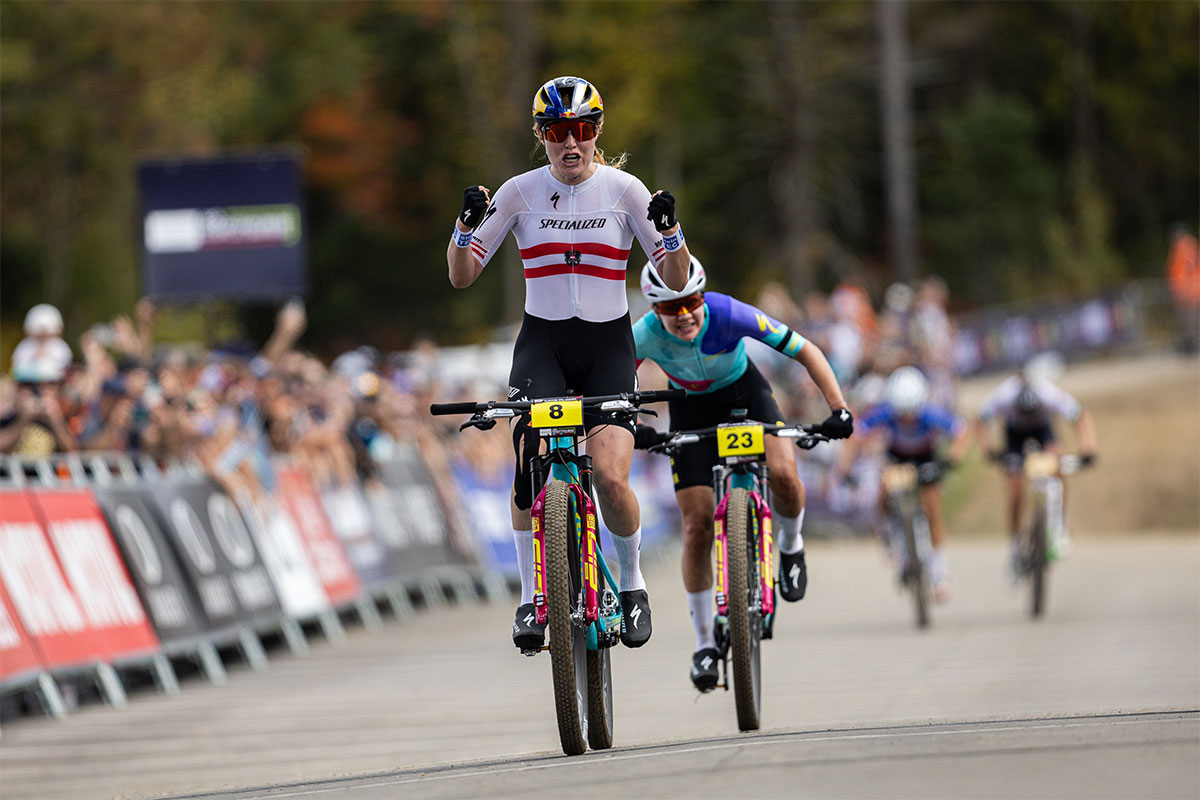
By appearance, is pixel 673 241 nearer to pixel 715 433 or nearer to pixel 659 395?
pixel 659 395

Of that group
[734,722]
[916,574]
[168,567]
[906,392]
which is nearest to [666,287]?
[734,722]

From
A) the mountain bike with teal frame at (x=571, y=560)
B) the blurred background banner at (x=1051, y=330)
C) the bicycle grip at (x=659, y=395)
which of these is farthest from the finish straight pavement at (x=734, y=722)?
the blurred background banner at (x=1051, y=330)

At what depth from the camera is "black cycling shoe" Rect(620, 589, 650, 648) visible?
28.6 ft

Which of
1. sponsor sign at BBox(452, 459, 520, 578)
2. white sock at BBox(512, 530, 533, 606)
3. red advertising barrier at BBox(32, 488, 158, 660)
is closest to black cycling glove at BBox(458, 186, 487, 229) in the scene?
white sock at BBox(512, 530, 533, 606)

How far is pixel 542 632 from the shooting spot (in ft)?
27.3

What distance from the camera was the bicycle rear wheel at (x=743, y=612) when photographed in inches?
371

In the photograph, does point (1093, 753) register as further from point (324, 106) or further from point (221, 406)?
point (324, 106)

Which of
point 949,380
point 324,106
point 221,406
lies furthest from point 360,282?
point 221,406

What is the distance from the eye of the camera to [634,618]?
8812 millimetres

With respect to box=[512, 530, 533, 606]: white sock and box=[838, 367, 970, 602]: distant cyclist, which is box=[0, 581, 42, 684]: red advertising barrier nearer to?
box=[512, 530, 533, 606]: white sock

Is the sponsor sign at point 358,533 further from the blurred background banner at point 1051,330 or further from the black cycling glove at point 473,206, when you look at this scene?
the blurred background banner at point 1051,330

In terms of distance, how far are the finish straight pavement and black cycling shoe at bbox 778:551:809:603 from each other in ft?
2.25

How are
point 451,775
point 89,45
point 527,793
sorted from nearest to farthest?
point 527,793 → point 451,775 → point 89,45

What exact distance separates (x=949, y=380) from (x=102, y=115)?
20.2 metres
